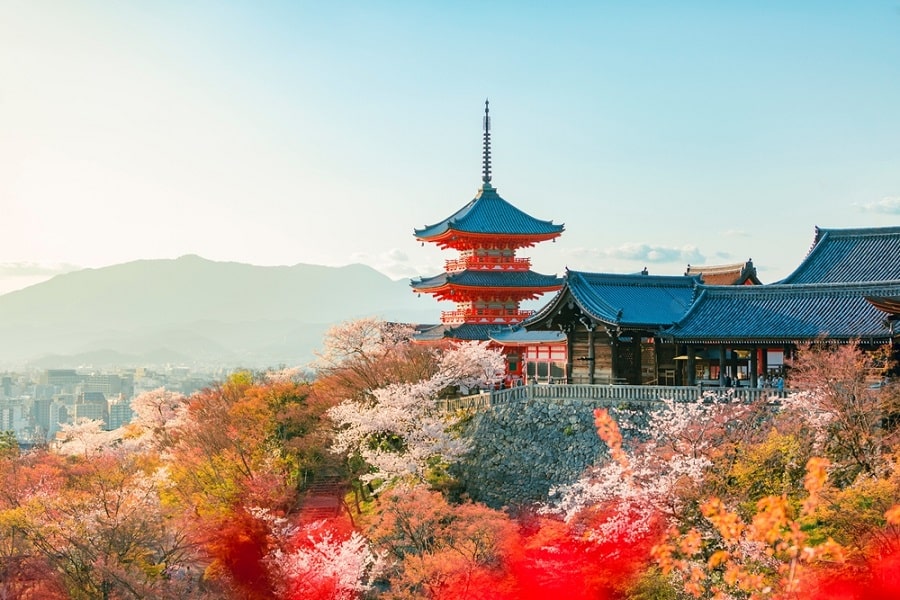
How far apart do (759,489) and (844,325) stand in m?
6.68

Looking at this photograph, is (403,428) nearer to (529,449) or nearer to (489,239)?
(529,449)

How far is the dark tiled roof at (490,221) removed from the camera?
158 ft

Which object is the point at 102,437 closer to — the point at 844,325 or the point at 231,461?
the point at 231,461

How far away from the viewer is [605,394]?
106 feet

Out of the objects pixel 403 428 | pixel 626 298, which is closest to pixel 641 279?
pixel 626 298

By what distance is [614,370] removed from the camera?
114 feet

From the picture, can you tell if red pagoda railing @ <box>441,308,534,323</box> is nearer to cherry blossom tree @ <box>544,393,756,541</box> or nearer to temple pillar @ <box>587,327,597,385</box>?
temple pillar @ <box>587,327,597,385</box>

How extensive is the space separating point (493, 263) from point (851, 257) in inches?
740

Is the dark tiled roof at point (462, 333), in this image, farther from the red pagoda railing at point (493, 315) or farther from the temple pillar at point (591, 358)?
the temple pillar at point (591, 358)

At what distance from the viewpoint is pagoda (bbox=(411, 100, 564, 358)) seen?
155 ft

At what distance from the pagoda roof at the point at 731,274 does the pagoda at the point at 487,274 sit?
7.64 m

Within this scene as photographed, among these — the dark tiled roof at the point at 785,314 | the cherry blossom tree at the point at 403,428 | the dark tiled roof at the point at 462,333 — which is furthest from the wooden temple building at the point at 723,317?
the dark tiled roof at the point at 462,333

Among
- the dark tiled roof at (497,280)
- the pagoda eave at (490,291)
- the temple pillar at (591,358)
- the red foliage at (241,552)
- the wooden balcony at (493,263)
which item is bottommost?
the red foliage at (241,552)

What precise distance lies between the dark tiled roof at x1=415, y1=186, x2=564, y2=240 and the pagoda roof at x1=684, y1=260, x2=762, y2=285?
887 centimetres
